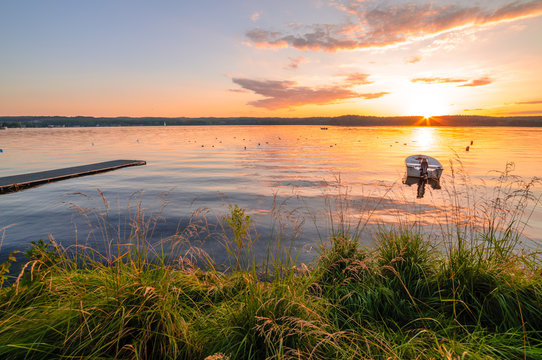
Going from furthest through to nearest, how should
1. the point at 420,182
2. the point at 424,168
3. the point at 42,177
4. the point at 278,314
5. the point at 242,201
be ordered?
the point at 42,177 < the point at 420,182 < the point at 424,168 < the point at 242,201 < the point at 278,314

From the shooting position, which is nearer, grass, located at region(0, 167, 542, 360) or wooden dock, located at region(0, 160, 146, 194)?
grass, located at region(0, 167, 542, 360)

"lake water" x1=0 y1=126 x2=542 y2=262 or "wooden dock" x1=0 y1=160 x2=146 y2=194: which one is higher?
"wooden dock" x1=0 y1=160 x2=146 y2=194

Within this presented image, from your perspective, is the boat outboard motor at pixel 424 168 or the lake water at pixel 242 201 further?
the boat outboard motor at pixel 424 168

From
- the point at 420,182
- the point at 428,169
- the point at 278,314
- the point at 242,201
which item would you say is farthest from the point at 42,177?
the point at 428,169

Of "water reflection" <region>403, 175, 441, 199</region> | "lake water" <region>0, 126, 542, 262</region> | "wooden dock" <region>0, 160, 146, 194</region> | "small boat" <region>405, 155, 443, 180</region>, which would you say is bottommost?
"lake water" <region>0, 126, 542, 262</region>

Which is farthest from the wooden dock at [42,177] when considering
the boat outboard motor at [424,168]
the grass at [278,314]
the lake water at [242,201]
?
the boat outboard motor at [424,168]

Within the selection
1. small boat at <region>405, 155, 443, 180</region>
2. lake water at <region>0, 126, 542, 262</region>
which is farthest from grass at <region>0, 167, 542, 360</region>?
small boat at <region>405, 155, 443, 180</region>

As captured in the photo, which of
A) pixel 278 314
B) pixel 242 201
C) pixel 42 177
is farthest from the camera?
pixel 42 177

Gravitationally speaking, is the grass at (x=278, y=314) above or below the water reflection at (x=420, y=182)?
above

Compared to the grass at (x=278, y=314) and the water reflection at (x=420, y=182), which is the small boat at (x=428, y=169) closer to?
the water reflection at (x=420, y=182)

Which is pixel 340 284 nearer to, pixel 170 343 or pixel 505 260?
pixel 505 260

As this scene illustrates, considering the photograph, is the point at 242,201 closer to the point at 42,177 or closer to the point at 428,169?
the point at 428,169

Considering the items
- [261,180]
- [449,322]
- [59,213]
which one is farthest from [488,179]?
[59,213]

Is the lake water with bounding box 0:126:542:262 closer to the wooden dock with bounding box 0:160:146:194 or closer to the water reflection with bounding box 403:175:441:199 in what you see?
the water reflection with bounding box 403:175:441:199
